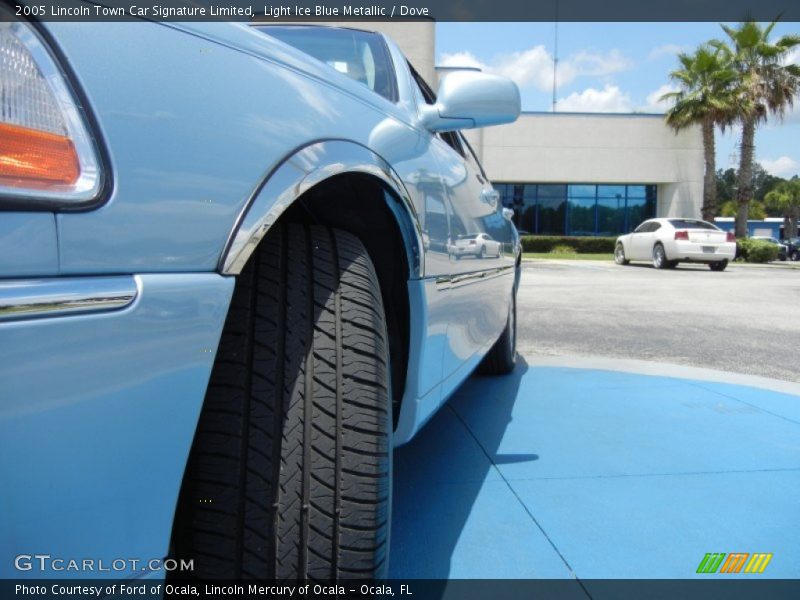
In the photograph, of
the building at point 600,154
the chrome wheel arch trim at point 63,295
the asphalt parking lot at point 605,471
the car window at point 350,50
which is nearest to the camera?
the chrome wheel arch trim at point 63,295

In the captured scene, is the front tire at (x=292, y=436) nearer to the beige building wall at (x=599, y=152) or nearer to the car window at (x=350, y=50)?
the car window at (x=350, y=50)

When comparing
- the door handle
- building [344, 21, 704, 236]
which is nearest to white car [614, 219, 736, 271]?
building [344, 21, 704, 236]

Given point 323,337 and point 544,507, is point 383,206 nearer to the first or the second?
point 323,337

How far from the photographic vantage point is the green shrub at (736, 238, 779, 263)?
20.7 meters

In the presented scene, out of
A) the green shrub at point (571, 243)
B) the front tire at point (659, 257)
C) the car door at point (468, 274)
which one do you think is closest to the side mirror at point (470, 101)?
the car door at point (468, 274)

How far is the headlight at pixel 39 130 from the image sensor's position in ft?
2.60

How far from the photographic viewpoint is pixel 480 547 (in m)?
1.96

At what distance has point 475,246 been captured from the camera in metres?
2.53

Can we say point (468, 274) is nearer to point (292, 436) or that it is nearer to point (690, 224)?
point (292, 436)

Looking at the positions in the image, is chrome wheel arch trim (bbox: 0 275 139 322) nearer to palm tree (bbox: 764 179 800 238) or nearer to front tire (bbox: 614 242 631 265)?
front tire (bbox: 614 242 631 265)

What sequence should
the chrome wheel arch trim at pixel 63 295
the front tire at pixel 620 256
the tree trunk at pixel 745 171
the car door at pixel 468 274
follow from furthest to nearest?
the tree trunk at pixel 745 171
the front tire at pixel 620 256
the car door at pixel 468 274
the chrome wheel arch trim at pixel 63 295

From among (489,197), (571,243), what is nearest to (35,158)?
(489,197)

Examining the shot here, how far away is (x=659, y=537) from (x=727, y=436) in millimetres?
1185

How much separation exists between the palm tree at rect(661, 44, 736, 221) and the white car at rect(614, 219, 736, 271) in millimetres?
9462
